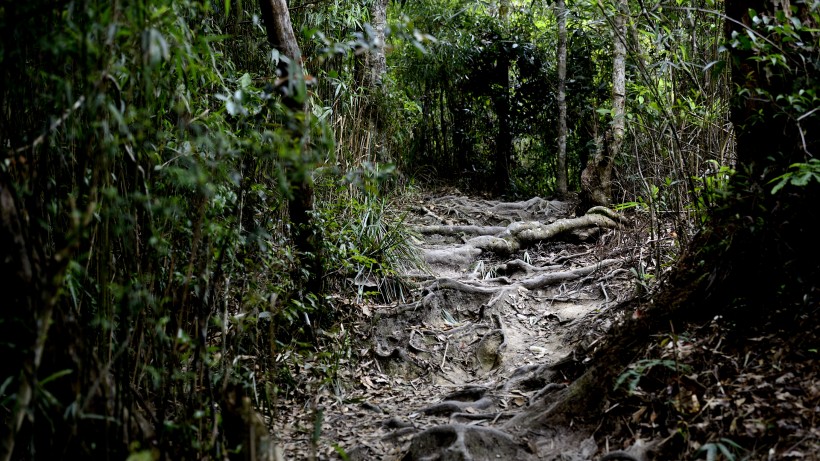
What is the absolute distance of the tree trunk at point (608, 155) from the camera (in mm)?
6625

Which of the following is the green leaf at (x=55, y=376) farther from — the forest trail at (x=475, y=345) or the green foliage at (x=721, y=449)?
the green foliage at (x=721, y=449)

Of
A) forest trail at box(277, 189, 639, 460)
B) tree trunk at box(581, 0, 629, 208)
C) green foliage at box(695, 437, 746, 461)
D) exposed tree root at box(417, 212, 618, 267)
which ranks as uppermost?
tree trunk at box(581, 0, 629, 208)

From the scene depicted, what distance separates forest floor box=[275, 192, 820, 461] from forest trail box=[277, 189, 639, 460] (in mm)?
11

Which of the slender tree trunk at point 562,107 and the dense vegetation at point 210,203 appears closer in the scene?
the dense vegetation at point 210,203

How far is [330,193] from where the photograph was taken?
4.86 m

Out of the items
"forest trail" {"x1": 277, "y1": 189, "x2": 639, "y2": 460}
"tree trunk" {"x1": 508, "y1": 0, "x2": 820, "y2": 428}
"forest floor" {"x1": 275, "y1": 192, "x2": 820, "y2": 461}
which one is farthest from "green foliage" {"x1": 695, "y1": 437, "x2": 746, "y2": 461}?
"tree trunk" {"x1": 508, "y1": 0, "x2": 820, "y2": 428}

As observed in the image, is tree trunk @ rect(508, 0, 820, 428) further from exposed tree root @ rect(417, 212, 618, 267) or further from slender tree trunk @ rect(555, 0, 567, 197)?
slender tree trunk @ rect(555, 0, 567, 197)

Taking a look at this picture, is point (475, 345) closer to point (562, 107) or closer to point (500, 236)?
point (500, 236)

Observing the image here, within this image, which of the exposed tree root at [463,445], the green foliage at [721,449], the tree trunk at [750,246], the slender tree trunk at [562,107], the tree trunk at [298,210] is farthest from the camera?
the slender tree trunk at [562,107]

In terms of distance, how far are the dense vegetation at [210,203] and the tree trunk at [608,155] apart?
2050 millimetres

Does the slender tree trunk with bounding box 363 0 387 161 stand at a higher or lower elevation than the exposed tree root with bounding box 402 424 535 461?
higher

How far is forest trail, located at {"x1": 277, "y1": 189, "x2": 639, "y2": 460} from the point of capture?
9.61ft

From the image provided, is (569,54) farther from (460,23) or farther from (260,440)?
(260,440)

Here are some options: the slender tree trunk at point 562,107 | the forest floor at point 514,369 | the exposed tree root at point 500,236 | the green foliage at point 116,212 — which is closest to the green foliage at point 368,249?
the forest floor at point 514,369
